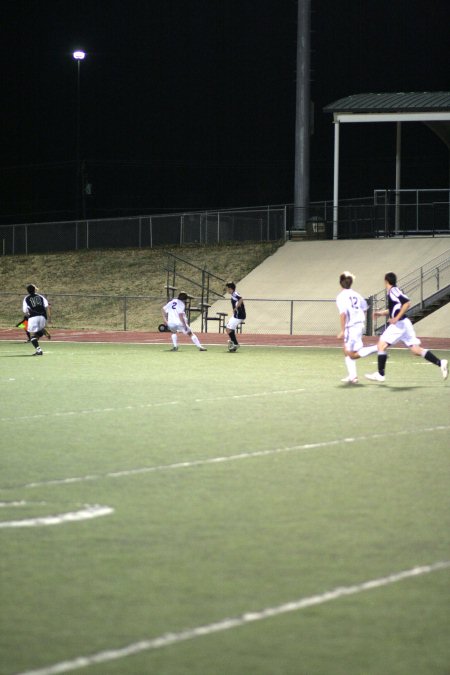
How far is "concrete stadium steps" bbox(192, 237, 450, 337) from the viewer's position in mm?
41500

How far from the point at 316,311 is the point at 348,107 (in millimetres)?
9981

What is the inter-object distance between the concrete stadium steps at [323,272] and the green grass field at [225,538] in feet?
83.1

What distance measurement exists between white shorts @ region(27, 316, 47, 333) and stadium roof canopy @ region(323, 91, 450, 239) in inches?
808

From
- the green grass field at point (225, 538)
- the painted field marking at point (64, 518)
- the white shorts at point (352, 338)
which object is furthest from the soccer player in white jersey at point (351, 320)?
the painted field marking at point (64, 518)

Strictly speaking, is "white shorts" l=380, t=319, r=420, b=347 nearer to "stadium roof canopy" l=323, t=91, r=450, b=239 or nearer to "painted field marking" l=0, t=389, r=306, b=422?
"painted field marking" l=0, t=389, r=306, b=422

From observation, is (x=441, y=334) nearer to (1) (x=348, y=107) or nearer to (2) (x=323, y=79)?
(1) (x=348, y=107)

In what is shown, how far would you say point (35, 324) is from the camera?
90.1 ft

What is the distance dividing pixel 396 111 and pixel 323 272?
698cm

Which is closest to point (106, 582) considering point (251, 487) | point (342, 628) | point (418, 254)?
point (342, 628)

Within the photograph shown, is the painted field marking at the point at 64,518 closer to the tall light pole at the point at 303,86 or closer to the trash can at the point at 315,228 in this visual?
the tall light pole at the point at 303,86

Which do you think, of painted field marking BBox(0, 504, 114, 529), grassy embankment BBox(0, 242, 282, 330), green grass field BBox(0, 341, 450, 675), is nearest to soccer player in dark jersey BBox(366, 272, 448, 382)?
green grass field BBox(0, 341, 450, 675)

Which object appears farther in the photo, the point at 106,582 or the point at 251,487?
the point at 251,487

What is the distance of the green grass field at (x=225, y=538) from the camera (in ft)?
17.9

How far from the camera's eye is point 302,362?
25.2 m
